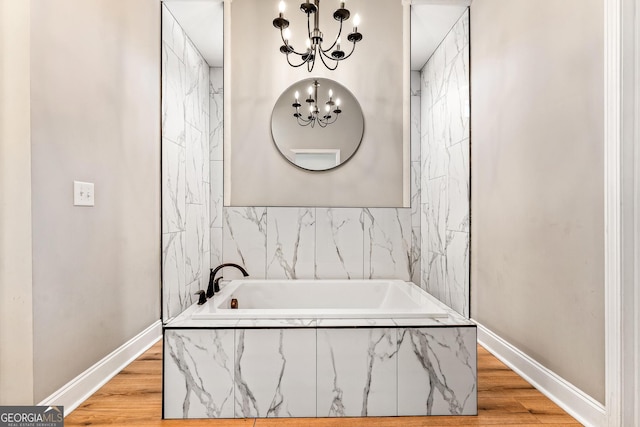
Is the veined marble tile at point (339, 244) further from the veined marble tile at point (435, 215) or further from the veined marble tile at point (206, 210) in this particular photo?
the veined marble tile at point (206, 210)

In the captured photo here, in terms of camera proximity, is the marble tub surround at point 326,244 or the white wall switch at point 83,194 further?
the marble tub surround at point 326,244

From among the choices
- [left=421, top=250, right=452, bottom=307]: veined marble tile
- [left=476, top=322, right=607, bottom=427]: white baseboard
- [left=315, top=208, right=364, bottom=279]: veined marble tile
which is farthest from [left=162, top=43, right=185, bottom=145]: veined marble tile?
[left=476, top=322, right=607, bottom=427]: white baseboard

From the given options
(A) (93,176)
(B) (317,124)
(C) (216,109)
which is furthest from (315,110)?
(A) (93,176)

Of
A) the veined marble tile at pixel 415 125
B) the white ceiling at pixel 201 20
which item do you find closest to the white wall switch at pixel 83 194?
the white ceiling at pixel 201 20

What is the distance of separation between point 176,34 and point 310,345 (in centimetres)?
246

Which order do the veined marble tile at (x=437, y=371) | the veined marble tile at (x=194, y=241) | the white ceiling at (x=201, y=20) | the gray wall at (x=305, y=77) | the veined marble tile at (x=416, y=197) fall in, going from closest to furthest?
the veined marble tile at (x=437, y=371)
the gray wall at (x=305, y=77)
the white ceiling at (x=201, y=20)
the veined marble tile at (x=194, y=241)
the veined marble tile at (x=416, y=197)

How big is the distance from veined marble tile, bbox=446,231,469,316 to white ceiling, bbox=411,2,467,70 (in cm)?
155

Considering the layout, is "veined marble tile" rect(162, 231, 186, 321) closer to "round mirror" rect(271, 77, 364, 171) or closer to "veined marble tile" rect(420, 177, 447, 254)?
"round mirror" rect(271, 77, 364, 171)

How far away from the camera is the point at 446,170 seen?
2902 millimetres

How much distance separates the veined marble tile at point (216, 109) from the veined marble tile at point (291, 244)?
0.96 m

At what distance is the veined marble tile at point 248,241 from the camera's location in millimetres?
2752

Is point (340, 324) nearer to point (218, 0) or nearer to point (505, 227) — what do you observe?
point (505, 227)

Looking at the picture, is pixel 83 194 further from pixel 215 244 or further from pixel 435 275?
pixel 435 275

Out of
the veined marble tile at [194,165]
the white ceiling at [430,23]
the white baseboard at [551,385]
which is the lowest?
the white baseboard at [551,385]
